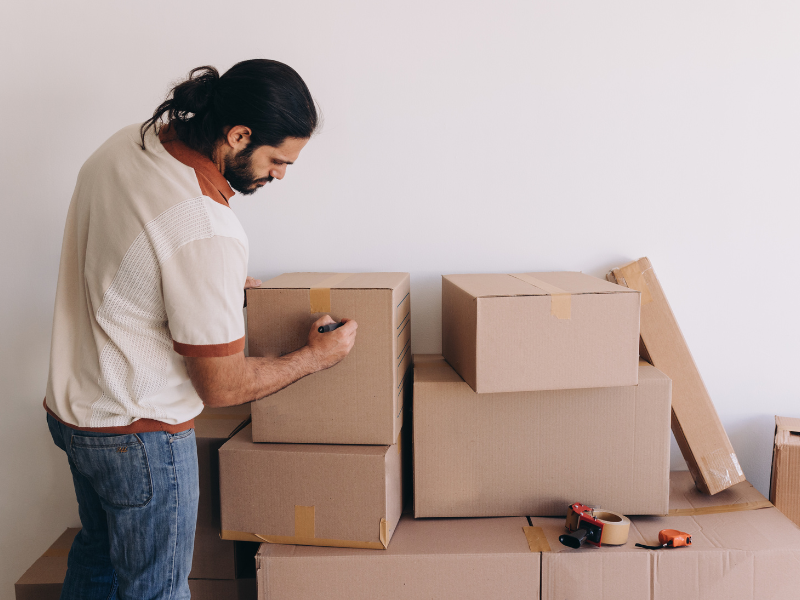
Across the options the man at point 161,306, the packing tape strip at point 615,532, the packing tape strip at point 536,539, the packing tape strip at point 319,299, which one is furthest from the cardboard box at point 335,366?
the packing tape strip at point 615,532

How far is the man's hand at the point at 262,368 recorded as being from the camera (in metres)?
0.83

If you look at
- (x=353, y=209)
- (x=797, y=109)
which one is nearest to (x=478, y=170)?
(x=353, y=209)

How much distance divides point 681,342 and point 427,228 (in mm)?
661

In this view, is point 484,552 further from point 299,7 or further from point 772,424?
point 299,7

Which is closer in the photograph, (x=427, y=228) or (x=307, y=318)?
(x=307, y=318)

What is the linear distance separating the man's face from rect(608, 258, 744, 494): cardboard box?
89cm

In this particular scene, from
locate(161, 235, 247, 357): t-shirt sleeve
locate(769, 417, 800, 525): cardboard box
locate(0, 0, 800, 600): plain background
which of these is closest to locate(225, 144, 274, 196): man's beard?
locate(161, 235, 247, 357): t-shirt sleeve

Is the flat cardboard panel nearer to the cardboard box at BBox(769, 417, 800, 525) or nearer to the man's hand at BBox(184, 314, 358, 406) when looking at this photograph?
the man's hand at BBox(184, 314, 358, 406)

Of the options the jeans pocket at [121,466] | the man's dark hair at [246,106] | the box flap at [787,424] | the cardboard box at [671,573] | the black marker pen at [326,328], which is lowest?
the cardboard box at [671,573]

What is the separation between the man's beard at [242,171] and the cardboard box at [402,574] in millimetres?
702

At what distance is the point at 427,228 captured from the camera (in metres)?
1.36

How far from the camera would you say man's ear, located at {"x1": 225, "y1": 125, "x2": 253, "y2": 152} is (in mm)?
869

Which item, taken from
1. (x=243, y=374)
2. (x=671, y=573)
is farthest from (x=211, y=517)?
(x=671, y=573)

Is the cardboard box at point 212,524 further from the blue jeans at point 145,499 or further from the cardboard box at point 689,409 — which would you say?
the cardboard box at point 689,409
